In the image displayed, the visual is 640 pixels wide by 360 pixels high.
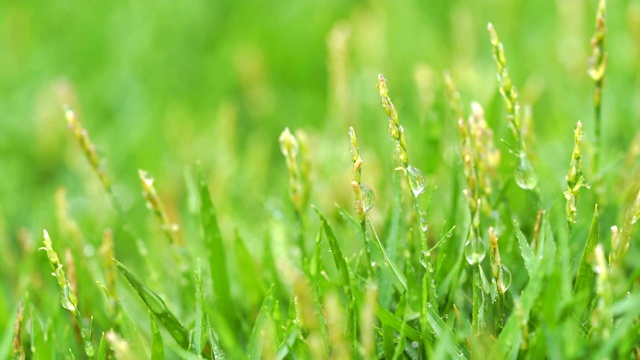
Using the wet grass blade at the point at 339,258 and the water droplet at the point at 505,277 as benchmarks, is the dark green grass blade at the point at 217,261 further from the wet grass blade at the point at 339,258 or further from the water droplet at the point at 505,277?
the water droplet at the point at 505,277

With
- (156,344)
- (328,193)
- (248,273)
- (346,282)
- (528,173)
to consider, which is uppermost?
(328,193)

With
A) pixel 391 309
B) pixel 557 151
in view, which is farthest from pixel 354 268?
pixel 557 151

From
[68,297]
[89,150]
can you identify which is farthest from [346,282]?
[89,150]

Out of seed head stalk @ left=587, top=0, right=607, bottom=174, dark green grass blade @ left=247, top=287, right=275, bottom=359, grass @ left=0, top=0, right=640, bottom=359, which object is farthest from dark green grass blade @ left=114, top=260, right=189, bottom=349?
seed head stalk @ left=587, top=0, right=607, bottom=174

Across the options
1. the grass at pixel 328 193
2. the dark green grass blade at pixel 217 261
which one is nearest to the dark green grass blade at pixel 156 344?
the grass at pixel 328 193

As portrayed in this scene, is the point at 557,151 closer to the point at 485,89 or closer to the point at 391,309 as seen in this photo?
Answer: the point at 485,89

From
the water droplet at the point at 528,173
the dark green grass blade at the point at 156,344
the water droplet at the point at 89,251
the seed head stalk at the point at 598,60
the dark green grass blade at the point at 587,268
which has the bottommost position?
the dark green grass blade at the point at 156,344

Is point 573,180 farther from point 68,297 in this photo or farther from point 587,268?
point 68,297

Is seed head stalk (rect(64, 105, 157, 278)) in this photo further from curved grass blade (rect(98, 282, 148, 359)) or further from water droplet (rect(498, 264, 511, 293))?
water droplet (rect(498, 264, 511, 293))
